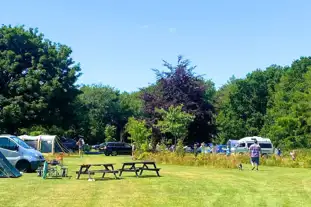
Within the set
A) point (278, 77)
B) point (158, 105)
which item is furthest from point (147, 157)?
point (278, 77)

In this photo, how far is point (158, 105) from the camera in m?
42.8

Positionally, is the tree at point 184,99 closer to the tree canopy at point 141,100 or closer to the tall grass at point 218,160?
the tree canopy at point 141,100

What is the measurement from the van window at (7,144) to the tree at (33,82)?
72.3 feet

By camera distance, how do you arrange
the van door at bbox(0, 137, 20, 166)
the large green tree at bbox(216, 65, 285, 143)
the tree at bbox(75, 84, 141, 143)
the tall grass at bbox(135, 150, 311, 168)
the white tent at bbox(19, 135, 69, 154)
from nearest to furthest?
the van door at bbox(0, 137, 20, 166), the tall grass at bbox(135, 150, 311, 168), the white tent at bbox(19, 135, 69, 154), the large green tree at bbox(216, 65, 285, 143), the tree at bbox(75, 84, 141, 143)

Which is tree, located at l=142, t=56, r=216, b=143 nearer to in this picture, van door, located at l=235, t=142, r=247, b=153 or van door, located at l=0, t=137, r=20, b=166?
van door, located at l=235, t=142, r=247, b=153

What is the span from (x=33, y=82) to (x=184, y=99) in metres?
15.8

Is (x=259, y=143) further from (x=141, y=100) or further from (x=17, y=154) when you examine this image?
(x=17, y=154)

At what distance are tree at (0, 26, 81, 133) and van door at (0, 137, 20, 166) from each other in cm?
2207

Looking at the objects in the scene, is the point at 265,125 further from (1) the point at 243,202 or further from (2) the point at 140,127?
(1) the point at 243,202

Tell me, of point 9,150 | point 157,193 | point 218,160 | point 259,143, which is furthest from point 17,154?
point 259,143

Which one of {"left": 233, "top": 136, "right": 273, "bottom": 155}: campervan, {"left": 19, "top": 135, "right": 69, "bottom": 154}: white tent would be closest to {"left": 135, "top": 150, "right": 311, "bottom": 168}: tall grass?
{"left": 233, "top": 136, "right": 273, "bottom": 155}: campervan

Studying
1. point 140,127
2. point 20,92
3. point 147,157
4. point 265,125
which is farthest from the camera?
point 265,125

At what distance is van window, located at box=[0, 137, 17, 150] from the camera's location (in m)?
21.9

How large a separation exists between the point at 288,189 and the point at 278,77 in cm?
5837
